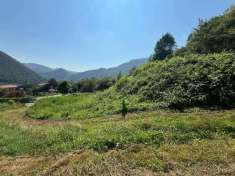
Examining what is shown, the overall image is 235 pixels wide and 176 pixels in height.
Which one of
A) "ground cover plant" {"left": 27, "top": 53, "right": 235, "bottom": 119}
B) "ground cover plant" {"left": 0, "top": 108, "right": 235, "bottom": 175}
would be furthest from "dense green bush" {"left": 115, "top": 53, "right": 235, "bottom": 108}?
"ground cover plant" {"left": 0, "top": 108, "right": 235, "bottom": 175}

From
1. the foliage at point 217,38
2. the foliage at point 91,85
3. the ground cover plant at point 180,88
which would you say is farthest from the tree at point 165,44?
the ground cover plant at point 180,88

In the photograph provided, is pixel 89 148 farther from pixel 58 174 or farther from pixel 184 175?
pixel 184 175

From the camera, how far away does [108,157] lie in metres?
8.38

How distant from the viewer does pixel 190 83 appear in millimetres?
17406

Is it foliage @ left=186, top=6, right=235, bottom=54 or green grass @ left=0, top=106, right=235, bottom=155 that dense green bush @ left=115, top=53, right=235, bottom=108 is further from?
foliage @ left=186, top=6, right=235, bottom=54

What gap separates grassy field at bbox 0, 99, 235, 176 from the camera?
7.60 meters

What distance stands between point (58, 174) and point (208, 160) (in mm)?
3930

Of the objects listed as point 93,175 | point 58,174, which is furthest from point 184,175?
point 58,174

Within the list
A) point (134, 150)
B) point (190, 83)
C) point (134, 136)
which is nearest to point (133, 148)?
point (134, 150)

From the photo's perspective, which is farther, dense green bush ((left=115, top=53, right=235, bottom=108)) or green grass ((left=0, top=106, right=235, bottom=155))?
dense green bush ((left=115, top=53, right=235, bottom=108))

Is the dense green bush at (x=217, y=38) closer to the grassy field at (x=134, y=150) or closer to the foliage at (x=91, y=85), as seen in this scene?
the foliage at (x=91, y=85)

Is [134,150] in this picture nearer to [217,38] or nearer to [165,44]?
[217,38]

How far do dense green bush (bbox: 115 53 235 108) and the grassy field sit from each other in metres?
3.12

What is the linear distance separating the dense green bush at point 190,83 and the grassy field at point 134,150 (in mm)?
3121
